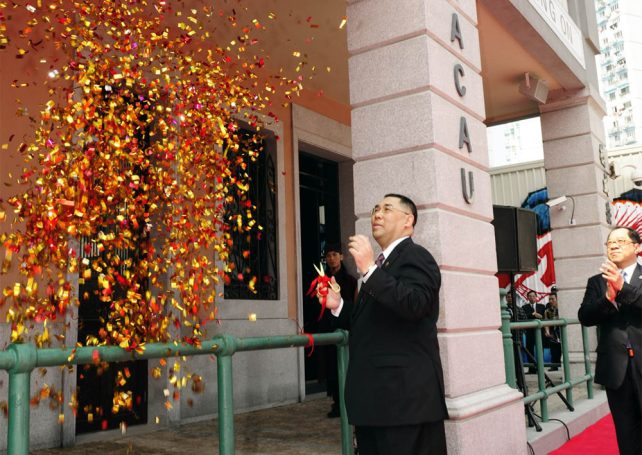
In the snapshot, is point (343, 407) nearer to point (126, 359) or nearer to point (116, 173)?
point (126, 359)

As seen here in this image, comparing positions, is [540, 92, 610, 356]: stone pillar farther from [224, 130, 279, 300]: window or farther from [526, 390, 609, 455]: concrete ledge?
[224, 130, 279, 300]: window

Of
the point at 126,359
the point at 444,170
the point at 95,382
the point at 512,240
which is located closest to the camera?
the point at 126,359

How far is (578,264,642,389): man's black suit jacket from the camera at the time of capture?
4.41 m

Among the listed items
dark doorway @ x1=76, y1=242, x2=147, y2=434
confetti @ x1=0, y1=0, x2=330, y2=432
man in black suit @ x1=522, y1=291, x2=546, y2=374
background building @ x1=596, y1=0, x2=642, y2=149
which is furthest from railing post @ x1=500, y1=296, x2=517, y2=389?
background building @ x1=596, y1=0, x2=642, y2=149

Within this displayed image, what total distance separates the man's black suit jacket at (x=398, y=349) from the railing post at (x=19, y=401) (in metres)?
1.40

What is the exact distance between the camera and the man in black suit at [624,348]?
438 centimetres

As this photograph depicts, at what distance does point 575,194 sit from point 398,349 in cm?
744

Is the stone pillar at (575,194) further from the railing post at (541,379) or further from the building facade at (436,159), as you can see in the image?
the railing post at (541,379)

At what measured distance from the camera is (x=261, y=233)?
839cm

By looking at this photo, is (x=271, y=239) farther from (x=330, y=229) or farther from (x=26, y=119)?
(x=26, y=119)

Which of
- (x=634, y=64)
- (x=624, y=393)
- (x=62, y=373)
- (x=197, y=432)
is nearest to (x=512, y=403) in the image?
(x=624, y=393)

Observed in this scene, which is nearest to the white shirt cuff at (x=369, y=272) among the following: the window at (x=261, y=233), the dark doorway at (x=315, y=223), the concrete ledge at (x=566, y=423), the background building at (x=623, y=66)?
the concrete ledge at (x=566, y=423)

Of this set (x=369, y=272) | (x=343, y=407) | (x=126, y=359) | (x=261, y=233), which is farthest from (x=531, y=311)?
(x=126, y=359)

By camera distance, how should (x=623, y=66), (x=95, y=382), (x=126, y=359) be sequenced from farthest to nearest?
1. (x=623, y=66)
2. (x=95, y=382)
3. (x=126, y=359)
